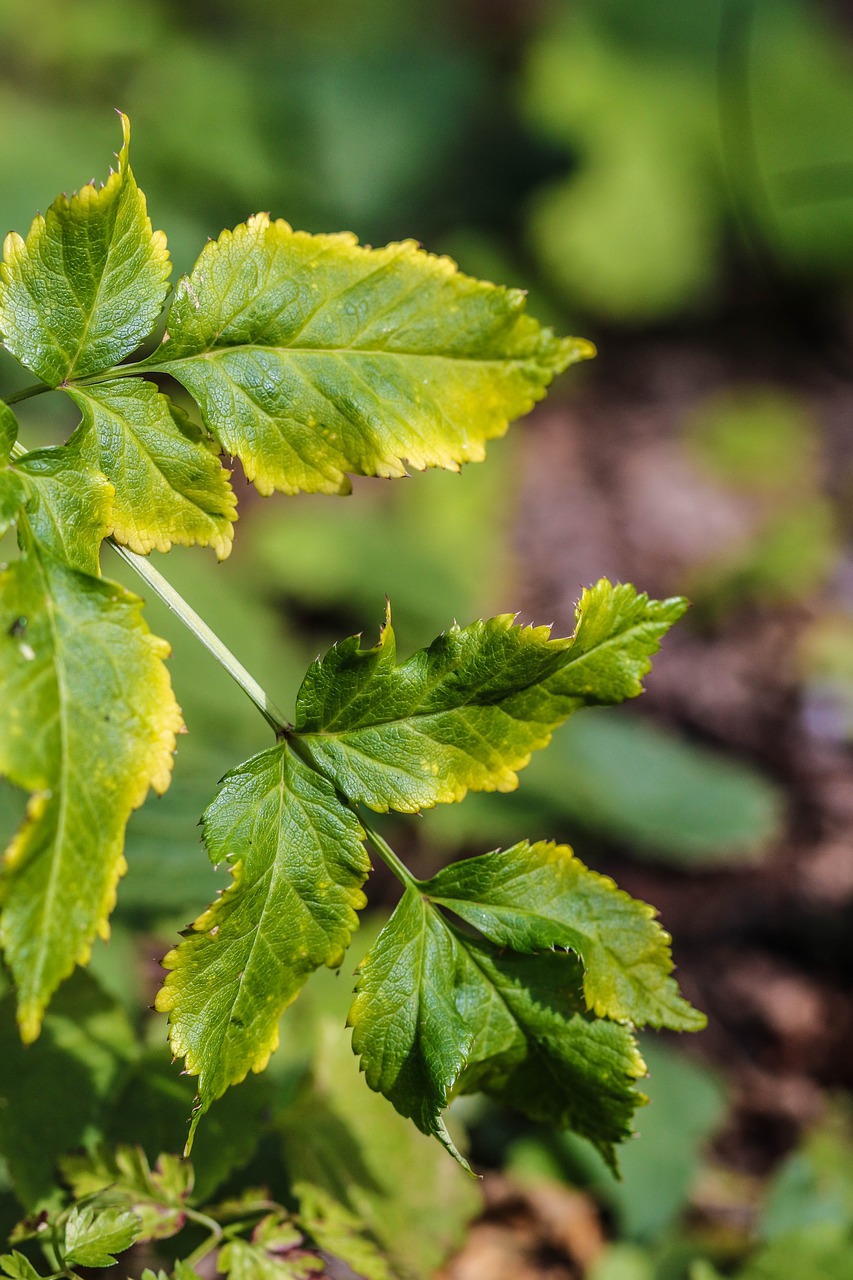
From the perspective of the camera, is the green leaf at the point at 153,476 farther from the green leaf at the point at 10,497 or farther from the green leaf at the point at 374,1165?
the green leaf at the point at 374,1165

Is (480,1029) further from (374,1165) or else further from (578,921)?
(374,1165)

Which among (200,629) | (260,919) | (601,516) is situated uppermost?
(200,629)

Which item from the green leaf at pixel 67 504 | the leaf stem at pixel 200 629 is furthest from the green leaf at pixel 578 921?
the green leaf at pixel 67 504

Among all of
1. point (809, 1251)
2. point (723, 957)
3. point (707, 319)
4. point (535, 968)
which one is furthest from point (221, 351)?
point (707, 319)

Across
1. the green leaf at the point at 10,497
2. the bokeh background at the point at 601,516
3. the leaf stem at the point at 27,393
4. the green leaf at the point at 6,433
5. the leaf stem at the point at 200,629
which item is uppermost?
the leaf stem at the point at 27,393

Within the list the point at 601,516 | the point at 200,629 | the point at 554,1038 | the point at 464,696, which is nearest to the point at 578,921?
the point at 554,1038

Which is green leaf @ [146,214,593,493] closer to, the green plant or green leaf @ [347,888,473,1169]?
the green plant
